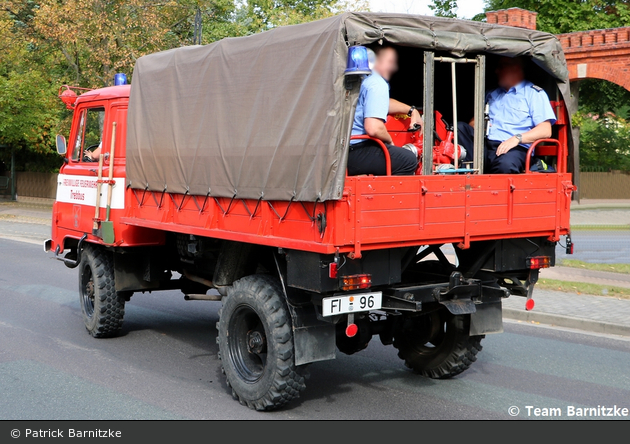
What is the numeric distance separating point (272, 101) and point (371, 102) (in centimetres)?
84

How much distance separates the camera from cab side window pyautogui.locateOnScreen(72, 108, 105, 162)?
825cm

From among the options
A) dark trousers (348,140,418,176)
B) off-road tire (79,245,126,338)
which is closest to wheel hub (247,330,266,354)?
dark trousers (348,140,418,176)

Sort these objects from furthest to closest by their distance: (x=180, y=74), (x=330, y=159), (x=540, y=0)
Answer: (x=540, y=0) → (x=180, y=74) → (x=330, y=159)

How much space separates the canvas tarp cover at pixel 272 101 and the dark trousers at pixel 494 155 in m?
0.71

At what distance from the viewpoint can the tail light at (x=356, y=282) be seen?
4.91 meters

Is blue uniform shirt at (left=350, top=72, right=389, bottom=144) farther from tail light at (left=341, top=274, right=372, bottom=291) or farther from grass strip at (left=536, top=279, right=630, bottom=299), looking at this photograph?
grass strip at (left=536, top=279, right=630, bottom=299)

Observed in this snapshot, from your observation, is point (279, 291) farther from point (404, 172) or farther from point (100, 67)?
point (100, 67)

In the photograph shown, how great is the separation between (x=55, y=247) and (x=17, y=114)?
23.0 m

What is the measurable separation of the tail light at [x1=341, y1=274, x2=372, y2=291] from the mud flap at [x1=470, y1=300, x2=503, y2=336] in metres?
1.35

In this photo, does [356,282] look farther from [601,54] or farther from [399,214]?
→ [601,54]

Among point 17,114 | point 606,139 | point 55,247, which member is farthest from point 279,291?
point 606,139

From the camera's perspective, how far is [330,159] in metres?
4.89
